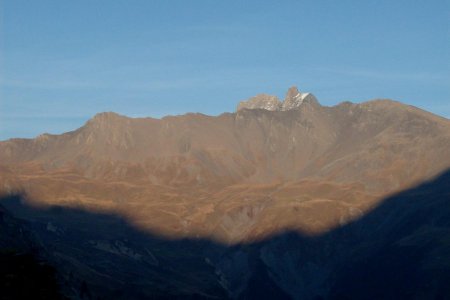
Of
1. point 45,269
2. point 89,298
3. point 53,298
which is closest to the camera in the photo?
point 53,298

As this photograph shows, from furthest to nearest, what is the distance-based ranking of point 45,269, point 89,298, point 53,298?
point 89,298
point 45,269
point 53,298

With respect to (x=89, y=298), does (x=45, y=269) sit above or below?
above

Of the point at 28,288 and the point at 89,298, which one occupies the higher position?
the point at 28,288

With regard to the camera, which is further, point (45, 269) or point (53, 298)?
point (45, 269)

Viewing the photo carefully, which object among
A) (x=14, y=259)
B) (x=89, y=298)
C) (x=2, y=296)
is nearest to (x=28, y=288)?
(x=2, y=296)

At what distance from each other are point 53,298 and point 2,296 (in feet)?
14.3

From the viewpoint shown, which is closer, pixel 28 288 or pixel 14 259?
pixel 28 288

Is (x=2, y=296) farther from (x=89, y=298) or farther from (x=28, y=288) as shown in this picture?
(x=89, y=298)

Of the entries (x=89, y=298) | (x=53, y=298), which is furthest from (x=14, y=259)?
(x=89, y=298)

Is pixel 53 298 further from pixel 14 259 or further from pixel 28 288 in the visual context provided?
pixel 14 259

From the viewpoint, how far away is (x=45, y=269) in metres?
78.6

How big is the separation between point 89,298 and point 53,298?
4998 inches

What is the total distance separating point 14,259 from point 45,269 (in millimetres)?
5383

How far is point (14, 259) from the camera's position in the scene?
8256 cm
